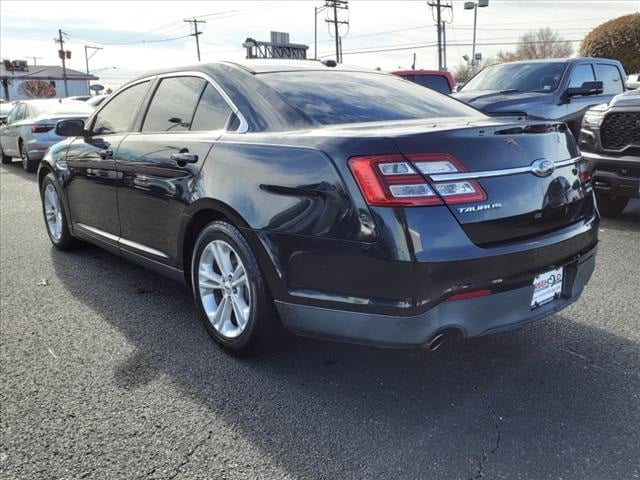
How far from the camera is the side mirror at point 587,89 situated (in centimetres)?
813

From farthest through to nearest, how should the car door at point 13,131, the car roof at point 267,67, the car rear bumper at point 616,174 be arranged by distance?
the car door at point 13,131 → the car rear bumper at point 616,174 → the car roof at point 267,67

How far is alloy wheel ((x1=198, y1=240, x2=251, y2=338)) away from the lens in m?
3.14

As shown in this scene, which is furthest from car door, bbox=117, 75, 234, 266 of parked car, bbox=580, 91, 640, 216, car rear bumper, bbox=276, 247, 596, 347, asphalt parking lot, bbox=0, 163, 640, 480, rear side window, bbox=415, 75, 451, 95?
rear side window, bbox=415, 75, 451, 95

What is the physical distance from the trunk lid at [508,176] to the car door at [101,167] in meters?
2.48

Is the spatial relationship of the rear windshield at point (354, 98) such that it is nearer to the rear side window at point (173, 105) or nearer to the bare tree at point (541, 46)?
the rear side window at point (173, 105)

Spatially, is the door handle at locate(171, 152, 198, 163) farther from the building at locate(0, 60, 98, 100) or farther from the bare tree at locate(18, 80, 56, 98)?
the building at locate(0, 60, 98, 100)

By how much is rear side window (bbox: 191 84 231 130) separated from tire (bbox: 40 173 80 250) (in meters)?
2.26

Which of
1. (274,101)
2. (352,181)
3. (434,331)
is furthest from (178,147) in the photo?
(434,331)

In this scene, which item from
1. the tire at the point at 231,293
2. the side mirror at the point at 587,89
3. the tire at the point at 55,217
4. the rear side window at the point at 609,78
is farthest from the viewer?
the rear side window at the point at 609,78

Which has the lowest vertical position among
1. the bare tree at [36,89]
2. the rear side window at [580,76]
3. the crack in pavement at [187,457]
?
the crack in pavement at [187,457]

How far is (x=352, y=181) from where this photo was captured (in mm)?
2504

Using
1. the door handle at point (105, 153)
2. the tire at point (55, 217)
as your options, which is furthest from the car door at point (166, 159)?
the tire at point (55, 217)

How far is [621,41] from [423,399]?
27425 mm

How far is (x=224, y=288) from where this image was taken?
3.27m
